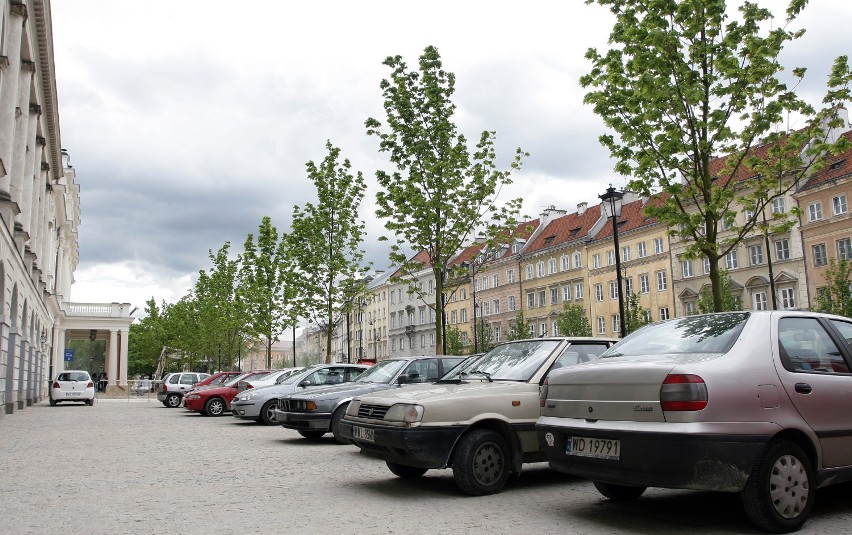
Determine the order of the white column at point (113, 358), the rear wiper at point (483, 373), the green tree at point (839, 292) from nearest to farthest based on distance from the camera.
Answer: the rear wiper at point (483, 373)
the green tree at point (839, 292)
the white column at point (113, 358)

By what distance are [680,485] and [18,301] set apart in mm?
26274

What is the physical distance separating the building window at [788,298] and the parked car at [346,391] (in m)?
42.8

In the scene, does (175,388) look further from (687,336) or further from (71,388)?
(687,336)

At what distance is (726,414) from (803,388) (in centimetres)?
93

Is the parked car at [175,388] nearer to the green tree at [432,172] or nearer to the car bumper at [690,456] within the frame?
the green tree at [432,172]

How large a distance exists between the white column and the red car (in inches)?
1705

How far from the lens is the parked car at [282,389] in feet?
55.6

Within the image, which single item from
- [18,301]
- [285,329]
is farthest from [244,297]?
[18,301]

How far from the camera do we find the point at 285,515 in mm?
6762

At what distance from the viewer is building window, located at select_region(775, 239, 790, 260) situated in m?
49.4

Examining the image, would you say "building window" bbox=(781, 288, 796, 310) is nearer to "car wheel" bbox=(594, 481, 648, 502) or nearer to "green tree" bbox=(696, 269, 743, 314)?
"green tree" bbox=(696, 269, 743, 314)

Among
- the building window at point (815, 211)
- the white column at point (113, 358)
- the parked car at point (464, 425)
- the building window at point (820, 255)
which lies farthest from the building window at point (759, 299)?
the white column at point (113, 358)

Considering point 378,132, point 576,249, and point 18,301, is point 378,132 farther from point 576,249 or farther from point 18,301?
point 576,249

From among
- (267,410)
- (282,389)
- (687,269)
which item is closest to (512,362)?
(282,389)
